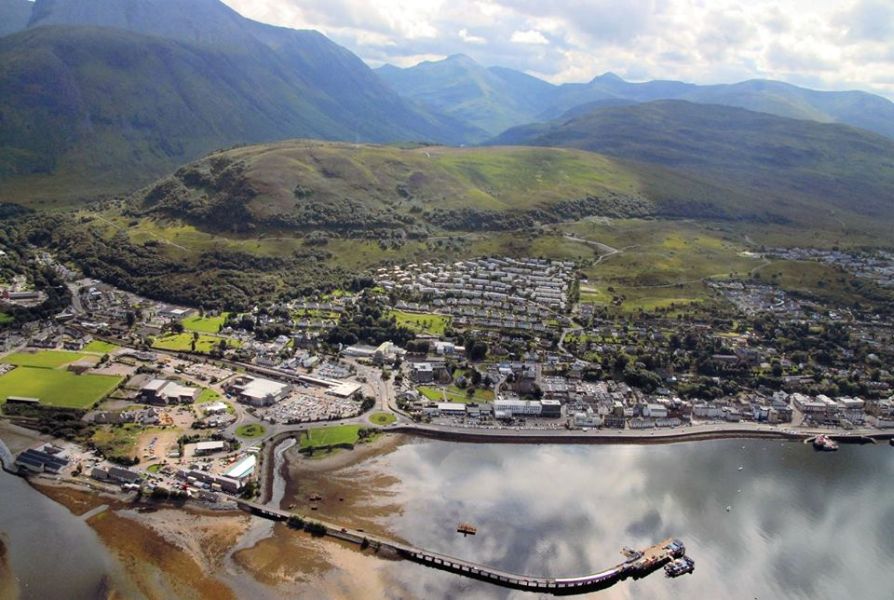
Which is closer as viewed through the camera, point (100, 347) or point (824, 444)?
point (824, 444)

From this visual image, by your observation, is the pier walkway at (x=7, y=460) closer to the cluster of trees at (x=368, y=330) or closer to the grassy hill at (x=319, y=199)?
the cluster of trees at (x=368, y=330)

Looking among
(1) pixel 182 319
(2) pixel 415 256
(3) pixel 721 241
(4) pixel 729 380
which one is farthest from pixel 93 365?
(3) pixel 721 241

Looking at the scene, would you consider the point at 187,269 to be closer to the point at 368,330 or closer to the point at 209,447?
the point at 368,330

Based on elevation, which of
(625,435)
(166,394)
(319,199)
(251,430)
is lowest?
(251,430)

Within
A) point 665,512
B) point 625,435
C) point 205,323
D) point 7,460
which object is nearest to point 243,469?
point 7,460

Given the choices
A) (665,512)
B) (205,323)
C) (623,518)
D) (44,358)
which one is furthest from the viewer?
(205,323)

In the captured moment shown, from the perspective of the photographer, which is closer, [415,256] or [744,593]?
[744,593]

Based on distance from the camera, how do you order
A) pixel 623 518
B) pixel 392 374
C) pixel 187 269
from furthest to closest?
1. pixel 187 269
2. pixel 392 374
3. pixel 623 518

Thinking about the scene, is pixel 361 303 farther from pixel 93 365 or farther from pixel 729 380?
pixel 729 380

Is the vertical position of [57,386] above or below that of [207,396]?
below
